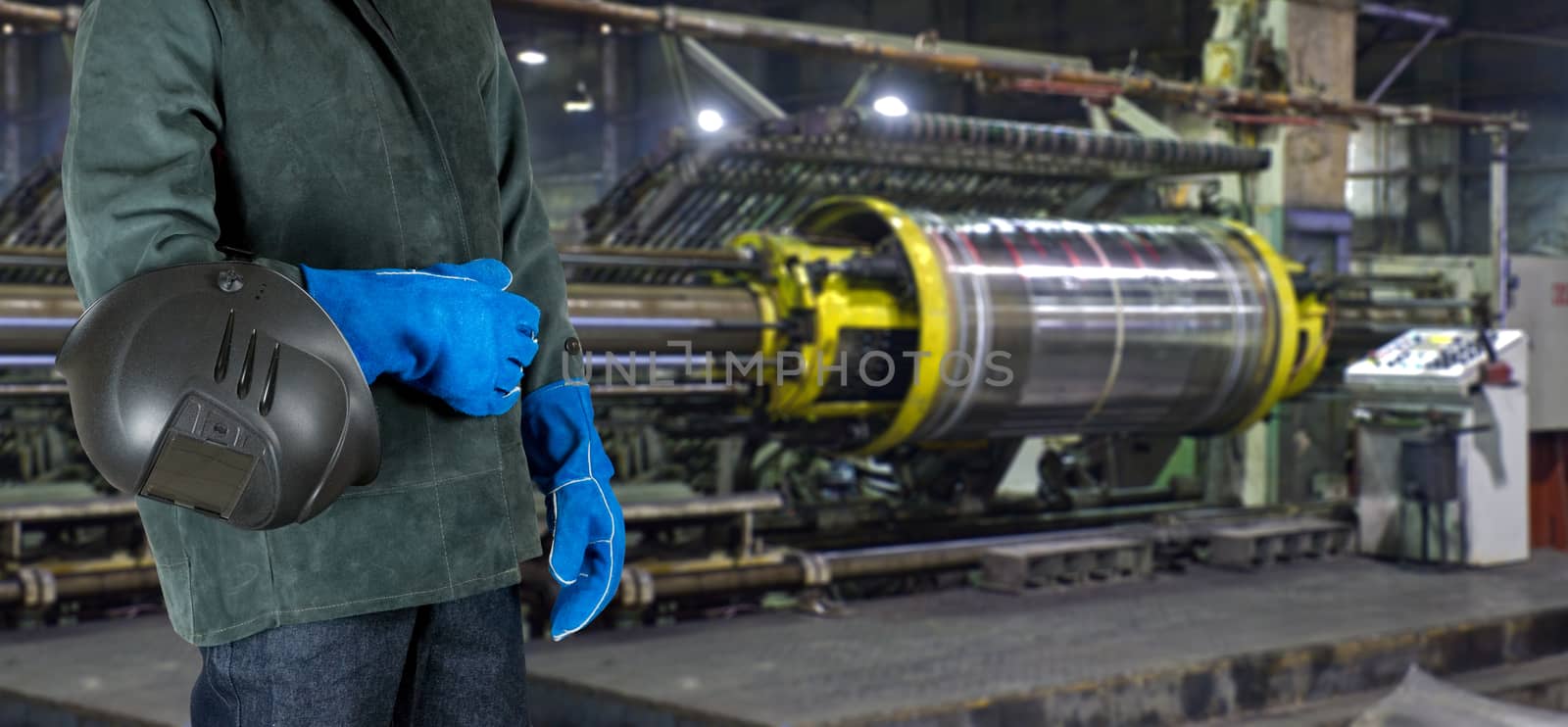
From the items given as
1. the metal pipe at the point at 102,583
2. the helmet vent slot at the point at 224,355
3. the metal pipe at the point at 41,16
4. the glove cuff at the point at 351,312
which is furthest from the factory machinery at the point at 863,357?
the helmet vent slot at the point at 224,355

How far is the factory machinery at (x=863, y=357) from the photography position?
464 cm

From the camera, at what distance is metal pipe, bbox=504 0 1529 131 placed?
525 centimetres

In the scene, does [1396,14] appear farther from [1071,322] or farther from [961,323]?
[961,323]

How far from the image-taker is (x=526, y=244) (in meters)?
1.63

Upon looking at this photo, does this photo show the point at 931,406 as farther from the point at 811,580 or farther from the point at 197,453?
the point at 197,453

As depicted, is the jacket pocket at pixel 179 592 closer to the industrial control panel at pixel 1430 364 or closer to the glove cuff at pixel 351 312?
the glove cuff at pixel 351 312

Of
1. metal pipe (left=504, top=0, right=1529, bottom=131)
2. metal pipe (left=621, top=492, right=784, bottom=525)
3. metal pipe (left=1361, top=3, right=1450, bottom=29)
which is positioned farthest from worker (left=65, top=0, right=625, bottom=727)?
metal pipe (left=1361, top=3, right=1450, bottom=29)

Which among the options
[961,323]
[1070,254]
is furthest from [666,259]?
[1070,254]

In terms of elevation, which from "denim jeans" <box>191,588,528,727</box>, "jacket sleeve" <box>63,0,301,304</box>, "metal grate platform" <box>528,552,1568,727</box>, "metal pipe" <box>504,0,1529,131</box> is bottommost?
"metal grate platform" <box>528,552,1568,727</box>

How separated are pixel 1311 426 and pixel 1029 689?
369 centimetres

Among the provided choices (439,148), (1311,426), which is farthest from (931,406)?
(439,148)

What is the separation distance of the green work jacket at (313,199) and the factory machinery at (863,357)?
114 inches

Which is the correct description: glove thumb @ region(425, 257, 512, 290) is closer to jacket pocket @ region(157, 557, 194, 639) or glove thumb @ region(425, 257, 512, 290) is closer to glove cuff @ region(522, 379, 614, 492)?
glove cuff @ region(522, 379, 614, 492)

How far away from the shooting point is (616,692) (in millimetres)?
3586
